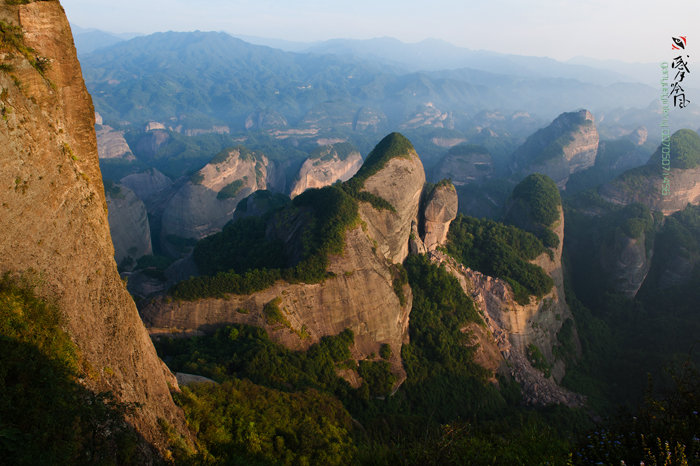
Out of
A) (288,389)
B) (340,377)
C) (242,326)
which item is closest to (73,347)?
(288,389)

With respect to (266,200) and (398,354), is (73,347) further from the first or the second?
(266,200)

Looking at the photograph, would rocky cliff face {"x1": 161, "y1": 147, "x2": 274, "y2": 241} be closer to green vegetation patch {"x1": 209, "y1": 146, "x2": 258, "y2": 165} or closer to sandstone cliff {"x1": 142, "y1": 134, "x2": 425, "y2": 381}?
green vegetation patch {"x1": 209, "y1": 146, "x2": 258, "y2": 165}

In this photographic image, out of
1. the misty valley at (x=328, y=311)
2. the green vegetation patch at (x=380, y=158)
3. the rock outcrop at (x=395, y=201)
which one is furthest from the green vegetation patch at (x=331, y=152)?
the rock outcrop at (x=395, y=201)

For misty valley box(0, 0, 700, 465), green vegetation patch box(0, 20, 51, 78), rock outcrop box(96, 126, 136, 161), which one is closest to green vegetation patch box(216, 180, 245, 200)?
misty valley box(0, 0, 700, 465)

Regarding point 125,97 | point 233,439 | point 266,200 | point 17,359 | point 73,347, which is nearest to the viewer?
point 17,359

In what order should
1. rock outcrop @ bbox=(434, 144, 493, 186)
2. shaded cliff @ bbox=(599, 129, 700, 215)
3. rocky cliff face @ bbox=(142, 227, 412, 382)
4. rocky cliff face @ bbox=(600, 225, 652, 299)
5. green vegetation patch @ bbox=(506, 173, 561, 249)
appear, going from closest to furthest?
rocky cliff face @ bbox=(142, 227, 412, 382) → green vegetation patch @ bbox=(506, 173, 561, 249) → rocky cliff face @ bbox=(600, 225, 652, 299) → shaded cliff @ bbox=(599, 129, 700, 215) → rock outcrop @ bbox=(434, 144, 493, 186)

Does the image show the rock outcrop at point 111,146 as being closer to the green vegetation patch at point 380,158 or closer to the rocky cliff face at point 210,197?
the rocky cliff face at point 210,197
